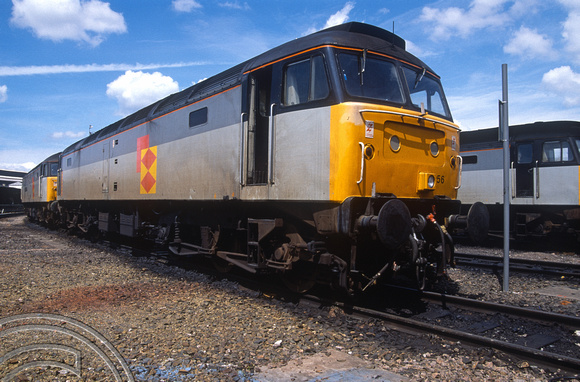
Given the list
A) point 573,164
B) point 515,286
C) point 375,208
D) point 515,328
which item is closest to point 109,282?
point 375,208

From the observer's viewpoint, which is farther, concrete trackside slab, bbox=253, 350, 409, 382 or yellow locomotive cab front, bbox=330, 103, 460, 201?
yellow locomotive cab front, bbox=330, 103, 460, 201

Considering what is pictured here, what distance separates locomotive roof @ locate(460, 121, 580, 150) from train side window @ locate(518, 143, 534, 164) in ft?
0.88

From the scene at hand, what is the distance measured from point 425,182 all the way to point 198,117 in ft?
14.2

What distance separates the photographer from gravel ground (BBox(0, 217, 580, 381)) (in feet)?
12.5

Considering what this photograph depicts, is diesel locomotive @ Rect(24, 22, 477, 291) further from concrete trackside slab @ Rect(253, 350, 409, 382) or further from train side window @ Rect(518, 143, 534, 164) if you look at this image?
train side window @ Rect(518, 143, 534, 164)

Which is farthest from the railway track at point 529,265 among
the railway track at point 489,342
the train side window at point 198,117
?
the train side window at point 198,117

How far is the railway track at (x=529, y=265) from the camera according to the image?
8492 millimetres

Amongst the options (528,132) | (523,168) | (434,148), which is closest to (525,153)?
(523,168)

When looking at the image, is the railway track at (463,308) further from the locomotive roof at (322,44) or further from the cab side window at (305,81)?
the locomotive roof at (322,44)

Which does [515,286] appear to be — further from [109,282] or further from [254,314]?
[109,282]

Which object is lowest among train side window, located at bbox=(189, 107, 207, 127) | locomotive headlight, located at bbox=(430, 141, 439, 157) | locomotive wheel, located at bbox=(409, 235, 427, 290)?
locomotive wheel, located at bbox=(409, 235, 427, 290)

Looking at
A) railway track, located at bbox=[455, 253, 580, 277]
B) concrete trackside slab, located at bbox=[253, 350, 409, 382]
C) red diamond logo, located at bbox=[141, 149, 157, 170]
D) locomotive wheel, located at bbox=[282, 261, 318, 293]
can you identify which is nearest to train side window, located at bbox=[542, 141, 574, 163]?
railway track, located at bbox=[455, 253, 580, 277]

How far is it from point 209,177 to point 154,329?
124 inches

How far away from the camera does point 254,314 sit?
5512mm
